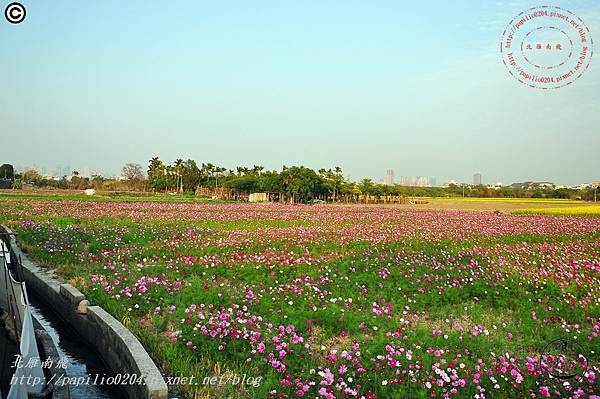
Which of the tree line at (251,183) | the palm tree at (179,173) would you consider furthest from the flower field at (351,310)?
the palm tree at (179,173)

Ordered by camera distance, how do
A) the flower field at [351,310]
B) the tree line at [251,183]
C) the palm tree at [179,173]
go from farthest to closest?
the palm tree at [179,173], the tree line at [251,183], the flower field at [351,310]

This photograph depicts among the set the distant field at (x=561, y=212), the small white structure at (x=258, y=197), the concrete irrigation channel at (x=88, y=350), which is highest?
the small white structure at (x=258, y=197)

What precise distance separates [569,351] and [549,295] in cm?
278

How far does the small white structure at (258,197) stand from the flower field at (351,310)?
182 ft

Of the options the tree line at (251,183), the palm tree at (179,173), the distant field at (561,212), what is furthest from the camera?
the palm tree at (179,173)

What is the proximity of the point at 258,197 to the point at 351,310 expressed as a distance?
213 ft

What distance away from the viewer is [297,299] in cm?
676

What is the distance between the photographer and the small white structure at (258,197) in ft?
223

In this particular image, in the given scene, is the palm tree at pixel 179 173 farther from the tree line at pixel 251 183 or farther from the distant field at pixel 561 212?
the distant field at pixel 561 212

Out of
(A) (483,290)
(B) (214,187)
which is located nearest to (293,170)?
(B) (214,187)

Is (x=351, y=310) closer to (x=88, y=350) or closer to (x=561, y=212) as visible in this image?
(x=88, y=350)

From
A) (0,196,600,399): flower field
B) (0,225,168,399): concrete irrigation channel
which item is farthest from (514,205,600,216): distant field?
(0,225,168,399): concrete irrigation channel

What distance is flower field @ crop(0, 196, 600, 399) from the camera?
13.8 ft

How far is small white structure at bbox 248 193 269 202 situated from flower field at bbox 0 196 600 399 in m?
55.4
